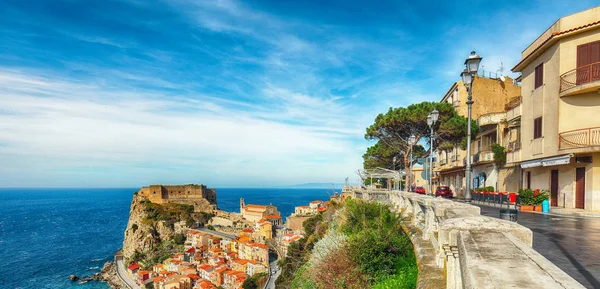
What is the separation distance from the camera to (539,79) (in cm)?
1697

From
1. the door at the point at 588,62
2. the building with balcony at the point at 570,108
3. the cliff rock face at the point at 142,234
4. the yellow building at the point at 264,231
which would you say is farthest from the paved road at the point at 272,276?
the door at the point at 588,62

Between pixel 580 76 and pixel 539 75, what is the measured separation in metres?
2.66

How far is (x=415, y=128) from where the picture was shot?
26688 millimetres

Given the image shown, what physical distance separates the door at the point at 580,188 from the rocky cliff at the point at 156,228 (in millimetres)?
48189

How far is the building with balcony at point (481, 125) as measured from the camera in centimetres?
2500

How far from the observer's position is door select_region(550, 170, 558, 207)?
1641 centimetres

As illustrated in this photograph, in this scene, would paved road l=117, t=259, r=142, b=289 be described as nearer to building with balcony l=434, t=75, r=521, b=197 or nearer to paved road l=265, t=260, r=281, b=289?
paved road l=265, t=260, r=281, b=289

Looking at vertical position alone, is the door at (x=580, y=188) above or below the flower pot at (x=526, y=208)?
above

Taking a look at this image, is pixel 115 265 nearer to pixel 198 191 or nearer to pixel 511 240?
pixel 198 191

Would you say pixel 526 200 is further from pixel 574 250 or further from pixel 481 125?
pixel 481 125

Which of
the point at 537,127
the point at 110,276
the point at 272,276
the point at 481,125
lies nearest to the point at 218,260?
the point at 272,276

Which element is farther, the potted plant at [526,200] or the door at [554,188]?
the door at [554,188]

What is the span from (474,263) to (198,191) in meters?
71.1

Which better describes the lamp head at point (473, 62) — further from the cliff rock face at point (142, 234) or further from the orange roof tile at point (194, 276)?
the cliff rock face at point (142, 234)
